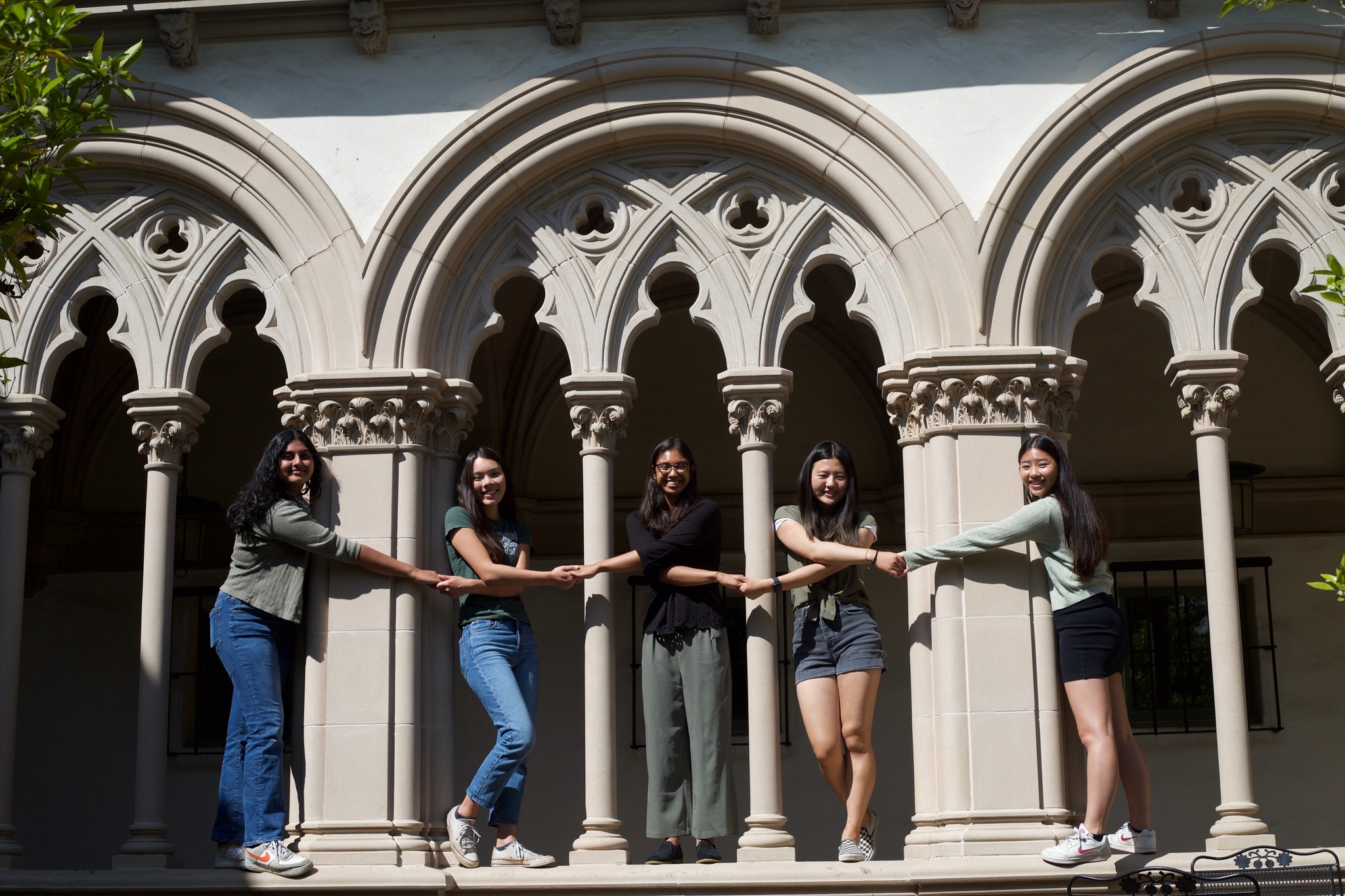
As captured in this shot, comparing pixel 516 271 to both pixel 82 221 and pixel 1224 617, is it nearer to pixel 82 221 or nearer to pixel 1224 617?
pixel 82 221

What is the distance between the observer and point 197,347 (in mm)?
8531

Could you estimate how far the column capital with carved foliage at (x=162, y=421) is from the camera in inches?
329

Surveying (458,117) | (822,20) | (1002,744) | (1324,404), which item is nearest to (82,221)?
(458,117)

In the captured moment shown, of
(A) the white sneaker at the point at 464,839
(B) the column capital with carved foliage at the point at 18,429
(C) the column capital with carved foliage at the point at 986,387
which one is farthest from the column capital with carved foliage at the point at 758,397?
(B) the column capital with carved foliage at the point at 18,429

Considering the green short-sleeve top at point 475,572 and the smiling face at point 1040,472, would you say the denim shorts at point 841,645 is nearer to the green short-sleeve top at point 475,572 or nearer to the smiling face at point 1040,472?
the smiling face at point 1040,472

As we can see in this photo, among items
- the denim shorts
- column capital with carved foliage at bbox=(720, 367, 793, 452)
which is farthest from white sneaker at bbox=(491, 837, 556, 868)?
column capital with carved foliage at bbox=(720, 367, 793, 452)

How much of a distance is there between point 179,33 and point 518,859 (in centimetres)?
461

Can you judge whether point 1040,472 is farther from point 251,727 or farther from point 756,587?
point 251,727

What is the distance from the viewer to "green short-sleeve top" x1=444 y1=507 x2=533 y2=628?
793 centimetres

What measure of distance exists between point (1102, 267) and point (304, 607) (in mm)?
5847

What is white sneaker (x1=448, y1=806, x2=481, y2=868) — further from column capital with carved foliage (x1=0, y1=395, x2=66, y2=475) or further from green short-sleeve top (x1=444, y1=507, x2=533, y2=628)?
column capital with carved foliage (x1=0, y1=395, x2=66, y2=475)

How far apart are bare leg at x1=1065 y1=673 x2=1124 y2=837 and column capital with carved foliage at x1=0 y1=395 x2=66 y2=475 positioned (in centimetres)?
529

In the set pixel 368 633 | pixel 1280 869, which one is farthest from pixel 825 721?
pixel 368 633

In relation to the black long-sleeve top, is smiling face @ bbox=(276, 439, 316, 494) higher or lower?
higher
